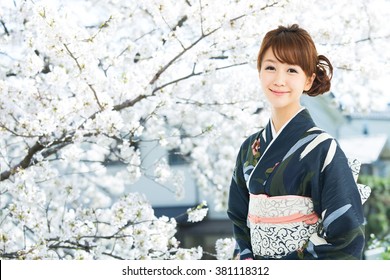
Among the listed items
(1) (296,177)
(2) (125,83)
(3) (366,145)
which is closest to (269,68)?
(1) (296,177)

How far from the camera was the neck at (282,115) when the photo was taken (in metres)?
1.30

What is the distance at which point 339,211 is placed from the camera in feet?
3.82

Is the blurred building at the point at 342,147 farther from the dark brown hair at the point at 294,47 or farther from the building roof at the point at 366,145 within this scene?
the dark brown hair at the point at 294,47

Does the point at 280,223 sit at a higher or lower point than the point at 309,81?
lower

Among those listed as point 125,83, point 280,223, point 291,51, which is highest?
A: point 125,83

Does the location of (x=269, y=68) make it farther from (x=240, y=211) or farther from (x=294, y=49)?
(x=240, y=211)

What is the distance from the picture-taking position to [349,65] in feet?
7.38

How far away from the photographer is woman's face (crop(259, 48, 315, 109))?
1.25m

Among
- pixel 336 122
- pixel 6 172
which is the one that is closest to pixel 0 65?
pixel 6 172

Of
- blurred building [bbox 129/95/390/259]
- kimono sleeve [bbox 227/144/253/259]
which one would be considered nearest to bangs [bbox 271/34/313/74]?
kimono sleeve [bbox 227/144/253/259]

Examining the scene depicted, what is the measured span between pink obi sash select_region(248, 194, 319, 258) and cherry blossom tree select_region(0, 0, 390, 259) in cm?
72

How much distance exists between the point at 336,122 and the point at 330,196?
6.38 metres

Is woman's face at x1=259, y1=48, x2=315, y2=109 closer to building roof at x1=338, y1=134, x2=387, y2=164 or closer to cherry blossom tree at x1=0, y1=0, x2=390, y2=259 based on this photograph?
cherry blossom tree at x1=0, y1=0, x2=390, y2=259

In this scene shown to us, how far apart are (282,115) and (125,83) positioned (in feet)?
2.55
